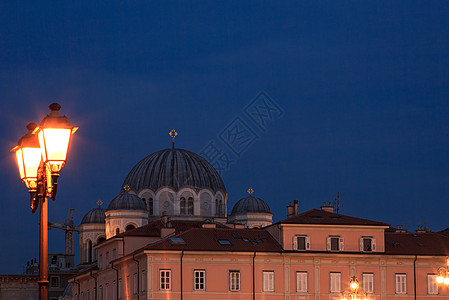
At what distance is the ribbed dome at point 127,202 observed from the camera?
324 ft

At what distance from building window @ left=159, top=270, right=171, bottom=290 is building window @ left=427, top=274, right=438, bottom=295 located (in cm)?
1824

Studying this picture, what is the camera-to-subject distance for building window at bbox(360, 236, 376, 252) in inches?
2940

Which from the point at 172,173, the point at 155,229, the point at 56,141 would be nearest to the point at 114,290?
the point at 155,229

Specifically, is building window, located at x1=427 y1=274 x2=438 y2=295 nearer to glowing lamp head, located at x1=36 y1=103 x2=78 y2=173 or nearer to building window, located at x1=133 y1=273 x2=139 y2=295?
building window, located at x1=133 y1=273 x2=139 y2=295

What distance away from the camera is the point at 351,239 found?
7462cm

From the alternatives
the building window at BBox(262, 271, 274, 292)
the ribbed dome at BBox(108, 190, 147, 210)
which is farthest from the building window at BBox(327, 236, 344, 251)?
the ribbed dome at BBox(108, 190, 147, 210)

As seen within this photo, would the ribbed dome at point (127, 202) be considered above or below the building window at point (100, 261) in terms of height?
above

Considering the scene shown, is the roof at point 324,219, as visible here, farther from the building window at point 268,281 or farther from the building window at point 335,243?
the building window at point 268,281

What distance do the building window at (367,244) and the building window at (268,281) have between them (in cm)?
708

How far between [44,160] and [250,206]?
292 ft

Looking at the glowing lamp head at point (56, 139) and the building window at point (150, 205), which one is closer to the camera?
the glowing lamp head at point (56, 139)

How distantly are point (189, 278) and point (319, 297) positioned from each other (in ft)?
30.1

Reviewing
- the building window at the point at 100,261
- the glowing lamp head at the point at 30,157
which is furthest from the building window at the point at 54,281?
the glowing lamp head at the point at 30,157

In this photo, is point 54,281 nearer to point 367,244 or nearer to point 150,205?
point 150,205
